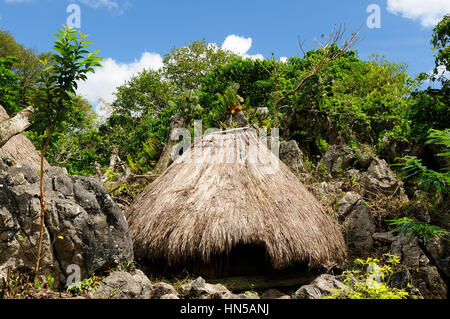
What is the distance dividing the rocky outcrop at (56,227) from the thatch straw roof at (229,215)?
3.05ft

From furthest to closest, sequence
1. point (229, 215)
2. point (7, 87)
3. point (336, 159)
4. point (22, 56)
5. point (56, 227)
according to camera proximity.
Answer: point (22, 56), point (7, 87), point (336, 159), point (229, 215), point (56, 227)

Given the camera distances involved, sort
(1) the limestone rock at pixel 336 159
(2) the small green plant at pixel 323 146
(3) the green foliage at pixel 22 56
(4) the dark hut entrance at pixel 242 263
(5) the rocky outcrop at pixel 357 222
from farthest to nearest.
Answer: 1. (3) the green foliage at pixel 22 56
2. (2) the small green plant at pixel 323 146
3. (1) the limestone rock at pixel 336 159
4. (5) the rocky outcrop at pixel 357 222
5. (4) the dark hut entrance at pixel 242 263

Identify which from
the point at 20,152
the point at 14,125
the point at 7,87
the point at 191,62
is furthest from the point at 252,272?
the point at 191,62

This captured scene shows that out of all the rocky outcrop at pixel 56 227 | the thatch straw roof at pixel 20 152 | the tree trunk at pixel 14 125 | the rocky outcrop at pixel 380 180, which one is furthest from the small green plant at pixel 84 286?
the rocky outcrop at pixel 380 180

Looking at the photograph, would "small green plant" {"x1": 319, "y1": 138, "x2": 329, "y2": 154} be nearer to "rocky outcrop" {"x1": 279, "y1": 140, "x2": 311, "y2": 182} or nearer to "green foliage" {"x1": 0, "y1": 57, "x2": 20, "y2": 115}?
"rocky outcrop" {"x1": 279, "y1": 140, "x2": 311, "y2": 182}

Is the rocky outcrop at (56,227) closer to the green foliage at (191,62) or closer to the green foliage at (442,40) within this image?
the green foliage at (442,40)

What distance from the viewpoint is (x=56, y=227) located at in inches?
164

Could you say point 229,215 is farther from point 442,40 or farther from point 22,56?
point 22,56

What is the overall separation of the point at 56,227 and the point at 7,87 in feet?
33.4

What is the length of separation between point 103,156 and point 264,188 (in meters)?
12.6

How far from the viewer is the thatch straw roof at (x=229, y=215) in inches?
202

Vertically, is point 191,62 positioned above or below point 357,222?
above
